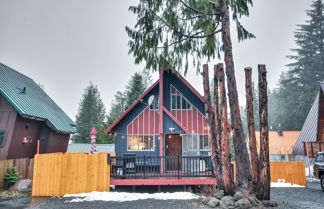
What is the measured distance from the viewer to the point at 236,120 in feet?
31.0

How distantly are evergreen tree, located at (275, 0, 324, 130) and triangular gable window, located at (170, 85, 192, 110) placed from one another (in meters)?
27.0

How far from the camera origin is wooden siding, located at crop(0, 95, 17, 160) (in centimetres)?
1341

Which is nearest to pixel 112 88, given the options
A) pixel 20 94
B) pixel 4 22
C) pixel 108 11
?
pixel 108 11

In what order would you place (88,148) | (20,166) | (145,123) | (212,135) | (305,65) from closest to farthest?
(212,135)
(20,166)
(145,123)
(88,148)
(305,65)

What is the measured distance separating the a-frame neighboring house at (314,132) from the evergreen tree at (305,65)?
47.1 feet

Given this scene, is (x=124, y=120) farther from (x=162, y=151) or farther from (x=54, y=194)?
(x=54, y=194)

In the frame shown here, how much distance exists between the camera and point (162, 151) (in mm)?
14477

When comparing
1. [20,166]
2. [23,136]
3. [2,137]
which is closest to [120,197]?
[20,166]

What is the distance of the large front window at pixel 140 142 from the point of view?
607 inches

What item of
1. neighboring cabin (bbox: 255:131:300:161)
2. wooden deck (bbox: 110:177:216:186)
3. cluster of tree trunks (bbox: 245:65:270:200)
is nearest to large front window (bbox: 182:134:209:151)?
wooden deck (bbox: 110:177:216:186)

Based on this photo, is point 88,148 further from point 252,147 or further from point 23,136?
point 252,147

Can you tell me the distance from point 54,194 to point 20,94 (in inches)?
326

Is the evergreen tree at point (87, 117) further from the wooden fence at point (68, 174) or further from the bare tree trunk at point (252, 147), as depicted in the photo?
the bare tree trunk at point (252, 147)

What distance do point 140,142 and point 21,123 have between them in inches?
289
